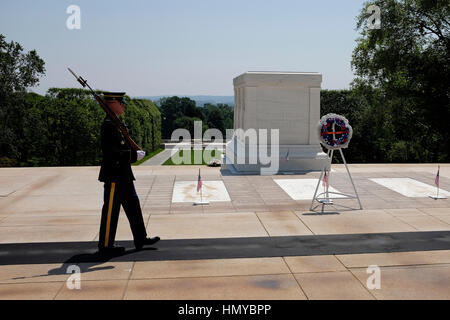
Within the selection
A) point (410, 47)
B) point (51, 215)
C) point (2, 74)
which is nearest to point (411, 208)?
point (51, 215)

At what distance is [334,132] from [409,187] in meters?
3.03

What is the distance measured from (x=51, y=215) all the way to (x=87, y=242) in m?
2.03

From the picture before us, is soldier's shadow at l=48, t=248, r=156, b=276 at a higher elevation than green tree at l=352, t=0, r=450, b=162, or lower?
lower

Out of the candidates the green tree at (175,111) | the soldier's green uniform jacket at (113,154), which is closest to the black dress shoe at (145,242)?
the soldier's green uniform jacket at (113,154)

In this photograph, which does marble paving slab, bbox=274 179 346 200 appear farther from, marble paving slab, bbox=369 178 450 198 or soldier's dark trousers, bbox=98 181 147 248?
soldier's dark trousers, bbox=98 181 147 248

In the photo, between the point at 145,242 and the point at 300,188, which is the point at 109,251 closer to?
the point at 145,242

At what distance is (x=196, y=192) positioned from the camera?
970 centimetres

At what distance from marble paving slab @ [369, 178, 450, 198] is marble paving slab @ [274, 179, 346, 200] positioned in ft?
4.52

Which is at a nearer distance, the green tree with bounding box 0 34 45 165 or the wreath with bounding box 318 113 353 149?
the wreath with bounding box 318 113 353 149

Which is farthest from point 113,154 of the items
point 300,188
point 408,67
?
point 408,67

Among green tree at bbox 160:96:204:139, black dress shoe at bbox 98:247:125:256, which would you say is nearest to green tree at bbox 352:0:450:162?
black dress shoe at bbox 98:247:125:256

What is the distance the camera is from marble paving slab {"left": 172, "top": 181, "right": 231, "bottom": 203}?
9.11 meters
